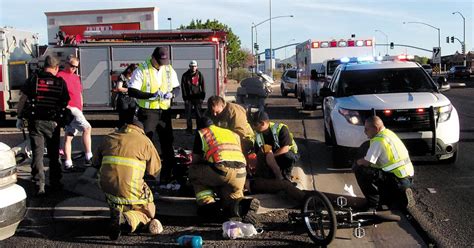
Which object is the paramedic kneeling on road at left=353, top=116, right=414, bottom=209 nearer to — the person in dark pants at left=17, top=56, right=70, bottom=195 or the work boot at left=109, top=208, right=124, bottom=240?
the work boot at left=109, top=208, right=124, bottom=240

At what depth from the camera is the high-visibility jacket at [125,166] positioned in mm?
5688

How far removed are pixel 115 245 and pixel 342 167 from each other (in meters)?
4.49

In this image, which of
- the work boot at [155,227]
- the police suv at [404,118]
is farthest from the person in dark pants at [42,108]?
the police suv at [404,118]

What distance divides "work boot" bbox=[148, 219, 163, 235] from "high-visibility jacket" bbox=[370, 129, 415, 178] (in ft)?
8.03

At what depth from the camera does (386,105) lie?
328 inches

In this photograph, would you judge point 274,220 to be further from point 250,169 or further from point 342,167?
point 342,167

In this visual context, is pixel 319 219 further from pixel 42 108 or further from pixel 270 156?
pixel 42 108

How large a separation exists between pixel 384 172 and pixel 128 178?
2.75 meters

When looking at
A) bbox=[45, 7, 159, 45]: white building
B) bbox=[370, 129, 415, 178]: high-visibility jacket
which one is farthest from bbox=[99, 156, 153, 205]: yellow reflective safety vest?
bbox=[45, 7, 159, 45]: white building

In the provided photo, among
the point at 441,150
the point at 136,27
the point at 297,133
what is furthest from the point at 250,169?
the point at 136,27

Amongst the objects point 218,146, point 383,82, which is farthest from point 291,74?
point 218,146

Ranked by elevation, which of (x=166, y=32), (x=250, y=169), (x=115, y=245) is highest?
(x=166, y=32)

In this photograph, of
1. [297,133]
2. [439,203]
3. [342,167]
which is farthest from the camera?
[297,133]

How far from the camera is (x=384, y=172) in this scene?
19.9ft
